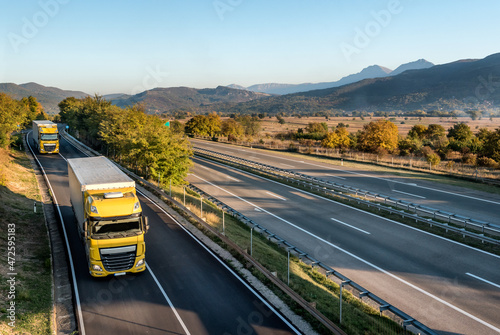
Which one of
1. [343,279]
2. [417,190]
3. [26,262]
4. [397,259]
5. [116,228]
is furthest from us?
[417,190]

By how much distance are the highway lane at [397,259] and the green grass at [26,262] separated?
1193cm

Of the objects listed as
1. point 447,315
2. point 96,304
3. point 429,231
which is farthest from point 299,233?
point 96,304

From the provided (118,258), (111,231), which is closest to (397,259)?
(118,258)

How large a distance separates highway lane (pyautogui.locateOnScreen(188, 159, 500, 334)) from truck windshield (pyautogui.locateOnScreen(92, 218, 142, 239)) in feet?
30.4

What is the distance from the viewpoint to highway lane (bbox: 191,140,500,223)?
84.3 feet

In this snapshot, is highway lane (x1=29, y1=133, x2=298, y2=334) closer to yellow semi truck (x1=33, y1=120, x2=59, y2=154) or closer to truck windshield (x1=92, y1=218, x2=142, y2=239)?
truck windshield (x1=92, y1=218, x2=142, y2=239)

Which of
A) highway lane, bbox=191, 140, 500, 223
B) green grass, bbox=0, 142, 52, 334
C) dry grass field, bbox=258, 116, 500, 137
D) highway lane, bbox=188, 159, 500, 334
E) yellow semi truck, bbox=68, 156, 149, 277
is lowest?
highway lane, bbox=188, 159, 500, 334

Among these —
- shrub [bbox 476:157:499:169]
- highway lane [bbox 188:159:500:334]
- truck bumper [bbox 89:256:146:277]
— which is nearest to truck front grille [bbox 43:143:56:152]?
highway lane [bbox 188:159:500:334]

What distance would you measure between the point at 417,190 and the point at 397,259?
55.4 feet

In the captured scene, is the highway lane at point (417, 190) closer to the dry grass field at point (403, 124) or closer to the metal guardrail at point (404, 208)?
the metal guardrail at point (404, 208)

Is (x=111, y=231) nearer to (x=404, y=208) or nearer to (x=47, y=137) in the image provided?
(x=404, y=208)

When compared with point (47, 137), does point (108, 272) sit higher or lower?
lower

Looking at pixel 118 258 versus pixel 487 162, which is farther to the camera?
pixel 487 162

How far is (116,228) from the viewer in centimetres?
1275
